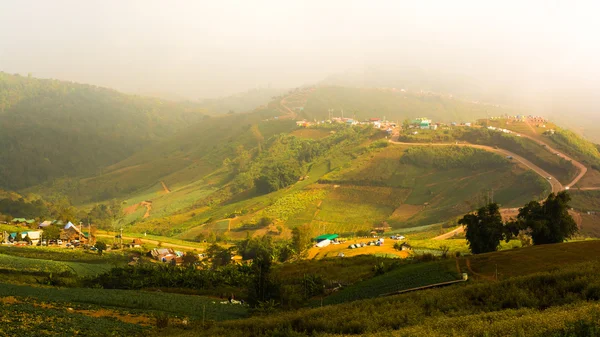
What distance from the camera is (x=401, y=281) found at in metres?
23.2

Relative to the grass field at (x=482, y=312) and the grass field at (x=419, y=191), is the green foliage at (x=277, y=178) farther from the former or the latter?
the grass field at (x=482, y=312)

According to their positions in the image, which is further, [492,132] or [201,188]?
[201,188]

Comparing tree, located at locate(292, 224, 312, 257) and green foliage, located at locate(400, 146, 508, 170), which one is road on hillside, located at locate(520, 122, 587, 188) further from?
tree, located at locate(292, 224, 312, 257)

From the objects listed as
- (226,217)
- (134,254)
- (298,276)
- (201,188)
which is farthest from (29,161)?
(298,276)

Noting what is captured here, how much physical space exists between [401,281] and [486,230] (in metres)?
12.2

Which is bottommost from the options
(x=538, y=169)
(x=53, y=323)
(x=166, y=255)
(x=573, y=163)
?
(x=166, y=255)

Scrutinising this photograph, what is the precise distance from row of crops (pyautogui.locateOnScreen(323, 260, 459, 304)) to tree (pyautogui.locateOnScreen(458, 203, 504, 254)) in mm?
9580

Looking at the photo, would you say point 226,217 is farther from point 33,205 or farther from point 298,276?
point 298,276

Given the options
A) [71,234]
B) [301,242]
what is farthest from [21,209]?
[301,242]

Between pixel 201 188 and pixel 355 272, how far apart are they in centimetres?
9487

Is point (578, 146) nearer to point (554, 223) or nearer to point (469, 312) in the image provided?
point (554, 223)

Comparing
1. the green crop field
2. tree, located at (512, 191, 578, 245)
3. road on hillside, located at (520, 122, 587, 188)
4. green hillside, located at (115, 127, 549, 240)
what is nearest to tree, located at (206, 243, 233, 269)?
green hillside, located at (115, 127, 549, 240)

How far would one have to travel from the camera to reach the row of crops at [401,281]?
69.6 feet

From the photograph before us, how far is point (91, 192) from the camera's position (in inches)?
5477
